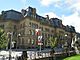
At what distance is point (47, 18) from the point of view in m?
90.2

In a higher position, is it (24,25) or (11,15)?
(11,15)

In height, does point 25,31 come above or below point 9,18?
below

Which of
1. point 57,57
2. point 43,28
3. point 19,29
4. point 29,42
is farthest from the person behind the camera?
point 43,28

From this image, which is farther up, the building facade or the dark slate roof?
the dark slate roof

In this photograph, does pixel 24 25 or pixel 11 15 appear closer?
pixel 24 25

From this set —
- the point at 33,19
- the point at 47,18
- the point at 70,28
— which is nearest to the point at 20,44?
the point at 33,19

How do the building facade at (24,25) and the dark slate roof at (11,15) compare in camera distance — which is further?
the dark slate roof at (11,15)

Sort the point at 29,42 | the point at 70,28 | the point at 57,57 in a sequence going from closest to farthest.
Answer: the point at 57,57 → the point at 29,42 → the point at 70,28

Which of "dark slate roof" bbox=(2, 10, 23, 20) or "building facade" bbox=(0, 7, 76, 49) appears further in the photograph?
"dark slate roof" bbox=(2, 10, 23, 20)

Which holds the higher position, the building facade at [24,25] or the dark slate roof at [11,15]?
the dark slate roof at [11,15]

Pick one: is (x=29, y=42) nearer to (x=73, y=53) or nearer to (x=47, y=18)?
(x=47, y=18)

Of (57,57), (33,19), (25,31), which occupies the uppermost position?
(33,19)

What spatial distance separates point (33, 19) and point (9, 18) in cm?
974

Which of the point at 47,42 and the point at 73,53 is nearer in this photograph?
the point at 73,53
